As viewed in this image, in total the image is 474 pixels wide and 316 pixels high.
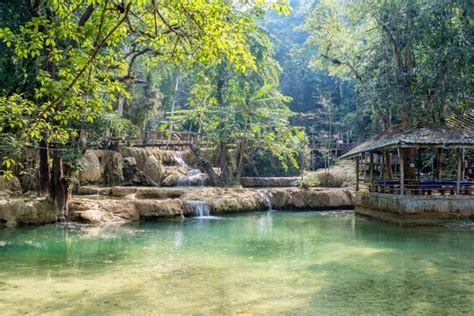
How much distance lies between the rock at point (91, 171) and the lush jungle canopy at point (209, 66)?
2603 millimetres

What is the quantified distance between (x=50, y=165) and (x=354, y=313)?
11.4 m

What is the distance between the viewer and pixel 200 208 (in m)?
17.8

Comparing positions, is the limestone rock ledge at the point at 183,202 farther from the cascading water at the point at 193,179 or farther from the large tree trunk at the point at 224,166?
the large tree trunk at the point at 224,166

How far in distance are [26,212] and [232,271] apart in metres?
8.30

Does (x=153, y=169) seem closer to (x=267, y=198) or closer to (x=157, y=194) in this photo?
(x=157, y=194)

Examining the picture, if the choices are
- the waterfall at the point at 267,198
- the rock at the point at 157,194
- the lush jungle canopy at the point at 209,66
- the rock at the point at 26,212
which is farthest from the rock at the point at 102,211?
the waterfall at the point at 267,198

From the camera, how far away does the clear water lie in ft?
19.7

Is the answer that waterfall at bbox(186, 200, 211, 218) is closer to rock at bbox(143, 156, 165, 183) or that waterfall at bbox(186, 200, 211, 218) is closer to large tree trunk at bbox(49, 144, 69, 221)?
large tree trunk at bbox(49, 144, 69, 221)

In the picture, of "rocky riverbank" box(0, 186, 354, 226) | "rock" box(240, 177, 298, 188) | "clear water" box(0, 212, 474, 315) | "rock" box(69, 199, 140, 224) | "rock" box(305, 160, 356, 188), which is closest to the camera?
"clear water" box(0, 212, 474, 315)

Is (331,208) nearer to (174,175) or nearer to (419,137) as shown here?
(419,137)

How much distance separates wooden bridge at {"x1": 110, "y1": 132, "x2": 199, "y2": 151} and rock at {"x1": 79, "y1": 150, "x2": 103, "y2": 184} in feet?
6.72

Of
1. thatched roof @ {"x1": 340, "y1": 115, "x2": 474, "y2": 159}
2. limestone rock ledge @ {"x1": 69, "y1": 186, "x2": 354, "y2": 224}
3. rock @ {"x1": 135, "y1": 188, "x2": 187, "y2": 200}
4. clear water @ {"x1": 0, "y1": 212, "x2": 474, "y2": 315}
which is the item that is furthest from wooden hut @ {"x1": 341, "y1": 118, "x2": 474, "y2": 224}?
rock @ {"x1": 135, "y1": 188, "x2": 187, "y2": 200}

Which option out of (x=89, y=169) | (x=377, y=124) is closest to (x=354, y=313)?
(x=89, y=169)

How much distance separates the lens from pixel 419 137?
1656cm
